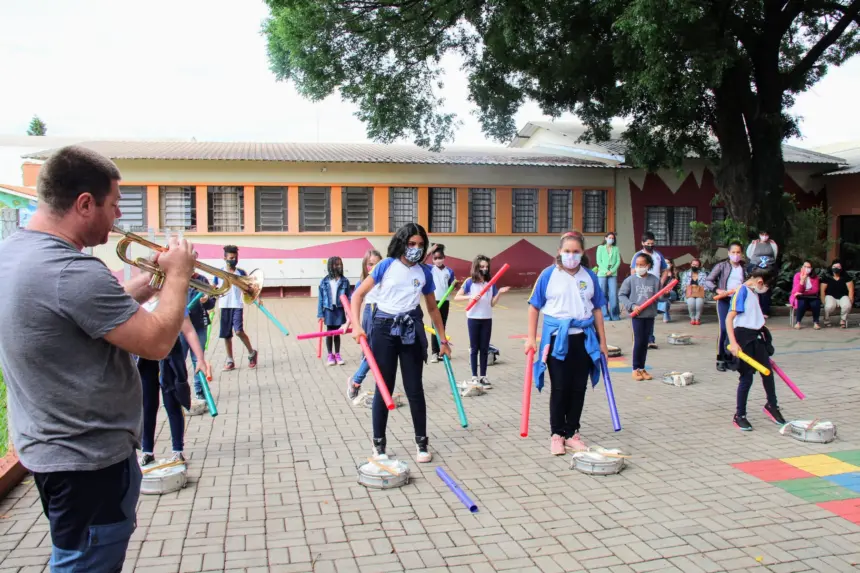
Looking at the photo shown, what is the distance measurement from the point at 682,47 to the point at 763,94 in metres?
3.99

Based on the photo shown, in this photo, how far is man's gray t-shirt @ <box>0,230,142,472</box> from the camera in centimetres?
214

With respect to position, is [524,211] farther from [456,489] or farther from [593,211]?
[456,489]

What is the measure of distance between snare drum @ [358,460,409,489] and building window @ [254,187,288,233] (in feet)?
51.8

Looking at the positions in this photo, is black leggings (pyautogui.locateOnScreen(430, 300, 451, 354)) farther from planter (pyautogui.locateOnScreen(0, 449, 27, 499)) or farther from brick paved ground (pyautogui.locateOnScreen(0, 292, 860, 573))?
planter (pyautogui.locateOnScreen(0, 449, 27, 499))

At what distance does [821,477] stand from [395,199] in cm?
1692

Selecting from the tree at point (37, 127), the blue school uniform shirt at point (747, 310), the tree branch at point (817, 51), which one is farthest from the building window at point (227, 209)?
the tree at point (37, 127)

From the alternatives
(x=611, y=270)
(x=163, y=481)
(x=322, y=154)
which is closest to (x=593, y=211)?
(x=611, y=270)

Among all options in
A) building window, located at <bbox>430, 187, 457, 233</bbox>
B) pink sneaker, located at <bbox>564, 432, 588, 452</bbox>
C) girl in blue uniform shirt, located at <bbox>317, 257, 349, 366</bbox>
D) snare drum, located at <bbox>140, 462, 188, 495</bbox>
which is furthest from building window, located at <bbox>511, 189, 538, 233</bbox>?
snare drum, located at <bbox>140, 462, 188, 495</bbox>

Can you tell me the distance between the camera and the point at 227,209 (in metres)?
19.8

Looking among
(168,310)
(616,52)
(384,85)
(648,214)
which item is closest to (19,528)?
(168,310)

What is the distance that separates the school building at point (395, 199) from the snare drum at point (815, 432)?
1493 centimetres

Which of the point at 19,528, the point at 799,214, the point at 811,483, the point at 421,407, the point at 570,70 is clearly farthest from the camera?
the point at 799,214

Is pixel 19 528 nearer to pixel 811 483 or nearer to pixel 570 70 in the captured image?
pixel 811 483

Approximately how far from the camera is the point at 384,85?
1569cm
